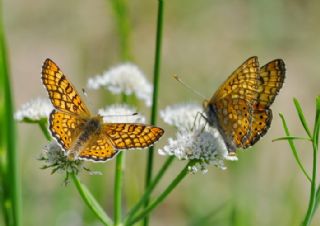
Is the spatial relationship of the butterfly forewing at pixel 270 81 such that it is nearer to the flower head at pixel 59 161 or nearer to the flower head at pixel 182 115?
the flower head at pixel 182 115

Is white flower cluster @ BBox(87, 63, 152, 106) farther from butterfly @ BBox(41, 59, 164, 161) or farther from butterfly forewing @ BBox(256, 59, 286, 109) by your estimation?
butterfly forewing @ BBox(256, 59, 286, 109)

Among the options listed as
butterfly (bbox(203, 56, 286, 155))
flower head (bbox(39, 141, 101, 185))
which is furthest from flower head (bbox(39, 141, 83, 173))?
butterfly (bbox(203, 56, 286, 155))

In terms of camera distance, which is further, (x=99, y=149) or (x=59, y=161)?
(x=59, y=161)

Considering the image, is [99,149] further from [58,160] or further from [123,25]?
[123,25]

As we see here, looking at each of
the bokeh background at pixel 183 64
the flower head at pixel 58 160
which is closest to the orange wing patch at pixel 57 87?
the flower head at pixel 58 160

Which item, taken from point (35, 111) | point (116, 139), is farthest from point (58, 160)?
point (35, 111)

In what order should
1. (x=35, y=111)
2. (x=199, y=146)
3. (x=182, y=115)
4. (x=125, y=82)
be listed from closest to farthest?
(x=199, y=146) < (x=35, y=111) < (x=182, y=115) < (x=125, y=82)
